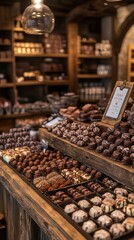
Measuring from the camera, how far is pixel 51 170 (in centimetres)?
232

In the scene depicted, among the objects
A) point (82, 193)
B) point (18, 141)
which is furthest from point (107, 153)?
point (18, 141)

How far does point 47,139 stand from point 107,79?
3.75 metres

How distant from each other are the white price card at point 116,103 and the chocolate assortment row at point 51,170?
1.56 feet

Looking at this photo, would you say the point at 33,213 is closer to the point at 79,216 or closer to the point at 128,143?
the point at 79,216

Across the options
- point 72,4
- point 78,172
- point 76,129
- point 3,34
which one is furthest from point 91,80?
point 78,172

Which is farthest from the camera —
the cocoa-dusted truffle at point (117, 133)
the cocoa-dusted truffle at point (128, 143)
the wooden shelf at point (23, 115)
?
the wooden shelf at point (23, 115)

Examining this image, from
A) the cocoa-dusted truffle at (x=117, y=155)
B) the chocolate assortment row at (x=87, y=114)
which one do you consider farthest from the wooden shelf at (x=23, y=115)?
the cocoa-dusted truffle at (x=117, y=155)

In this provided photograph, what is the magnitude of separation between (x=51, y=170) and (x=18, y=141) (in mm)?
1003

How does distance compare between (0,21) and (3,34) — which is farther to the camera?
(3,34)

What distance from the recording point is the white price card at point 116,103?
92.2 inches

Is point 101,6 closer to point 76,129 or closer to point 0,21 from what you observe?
point 0,21

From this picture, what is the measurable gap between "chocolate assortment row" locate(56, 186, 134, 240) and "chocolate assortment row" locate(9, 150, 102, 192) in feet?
1.00

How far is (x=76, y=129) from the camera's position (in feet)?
8.80

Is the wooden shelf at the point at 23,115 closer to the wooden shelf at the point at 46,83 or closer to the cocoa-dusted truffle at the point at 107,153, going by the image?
the wooden shelf at the point at 46,83
